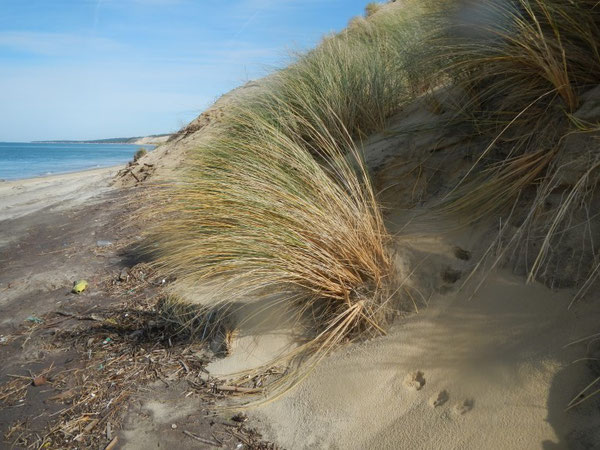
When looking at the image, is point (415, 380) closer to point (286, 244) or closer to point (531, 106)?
point (286, 244)

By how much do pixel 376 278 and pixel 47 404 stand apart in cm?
189

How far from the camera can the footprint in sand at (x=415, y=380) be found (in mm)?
1968

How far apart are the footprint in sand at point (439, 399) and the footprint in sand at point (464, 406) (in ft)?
0.20

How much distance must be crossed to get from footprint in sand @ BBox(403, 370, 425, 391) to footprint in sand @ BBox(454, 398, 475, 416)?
0.68 ft

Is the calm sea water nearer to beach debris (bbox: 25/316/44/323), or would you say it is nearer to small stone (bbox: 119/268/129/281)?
small stone (bbox: 119/268/129/281)

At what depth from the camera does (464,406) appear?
5.77ft

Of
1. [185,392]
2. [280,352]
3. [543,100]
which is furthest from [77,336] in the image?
[543,100]

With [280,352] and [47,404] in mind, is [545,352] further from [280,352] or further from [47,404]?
[47,404]

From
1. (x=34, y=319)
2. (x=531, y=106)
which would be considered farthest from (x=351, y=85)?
(x=34, y=319)

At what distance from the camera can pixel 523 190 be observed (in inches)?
93.7

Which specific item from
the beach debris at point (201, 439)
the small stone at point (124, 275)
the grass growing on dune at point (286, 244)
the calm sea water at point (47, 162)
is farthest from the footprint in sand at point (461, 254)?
the calm sea water at point (47, 162)

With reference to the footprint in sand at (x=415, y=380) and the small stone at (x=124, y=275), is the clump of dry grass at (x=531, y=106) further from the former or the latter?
the small stone at (x=124, y=275)

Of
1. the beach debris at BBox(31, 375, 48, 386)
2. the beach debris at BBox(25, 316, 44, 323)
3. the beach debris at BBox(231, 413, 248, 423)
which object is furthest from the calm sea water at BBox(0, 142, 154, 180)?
the beach debris at BBox(231, 413, 248, 423)

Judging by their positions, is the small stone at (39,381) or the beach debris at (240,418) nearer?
the beach debris at (240,418)
